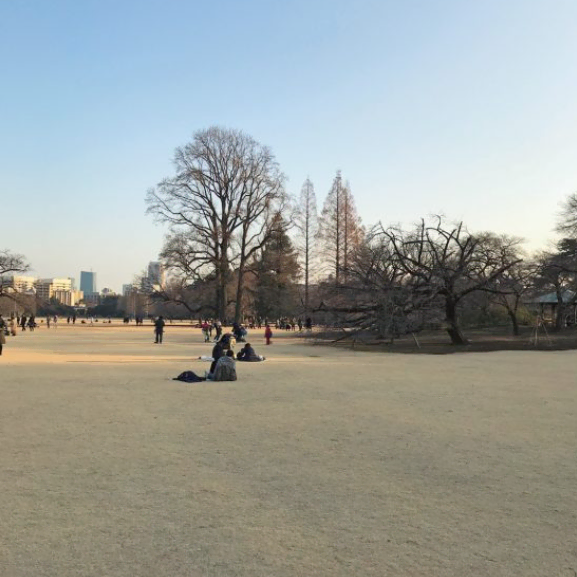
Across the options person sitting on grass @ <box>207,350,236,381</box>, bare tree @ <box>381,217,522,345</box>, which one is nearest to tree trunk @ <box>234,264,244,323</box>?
bare tree @ <box>381,217,522,345</box>

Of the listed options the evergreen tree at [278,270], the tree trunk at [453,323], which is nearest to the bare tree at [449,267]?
the tree trunk at [453,323]

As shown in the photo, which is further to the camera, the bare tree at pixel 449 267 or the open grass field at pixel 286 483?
the bare tree at pixel 449 267

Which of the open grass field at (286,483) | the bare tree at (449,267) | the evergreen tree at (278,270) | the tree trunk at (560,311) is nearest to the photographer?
the open grass field at (286,483)

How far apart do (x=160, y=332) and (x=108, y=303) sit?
389 feet

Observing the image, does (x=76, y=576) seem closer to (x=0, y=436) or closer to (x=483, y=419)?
(x=0, y=436)

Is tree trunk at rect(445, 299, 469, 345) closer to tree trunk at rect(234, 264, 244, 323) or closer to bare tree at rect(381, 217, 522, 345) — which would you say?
bare tree at rect(381, 217, 522, 345)

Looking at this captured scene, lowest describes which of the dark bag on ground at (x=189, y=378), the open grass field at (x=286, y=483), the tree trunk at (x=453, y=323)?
the open grass field at (x=286, y=483)

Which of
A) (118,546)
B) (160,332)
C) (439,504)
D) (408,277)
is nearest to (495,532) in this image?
(439,504)

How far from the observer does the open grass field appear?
3760 millimetres

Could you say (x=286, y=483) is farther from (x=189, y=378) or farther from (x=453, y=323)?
(x=453, y=323)

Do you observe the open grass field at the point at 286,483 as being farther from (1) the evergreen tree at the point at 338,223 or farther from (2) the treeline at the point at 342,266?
(1) the evergreen tree at the point at 338,223

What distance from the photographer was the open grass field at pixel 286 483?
3760 mm

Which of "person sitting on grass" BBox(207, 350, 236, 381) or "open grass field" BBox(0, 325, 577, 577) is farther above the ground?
"person sitting on grass" BBox(207, 350, 236, 381)

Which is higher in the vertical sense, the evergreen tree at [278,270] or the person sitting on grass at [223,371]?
the evergreen tree at [278,270]
